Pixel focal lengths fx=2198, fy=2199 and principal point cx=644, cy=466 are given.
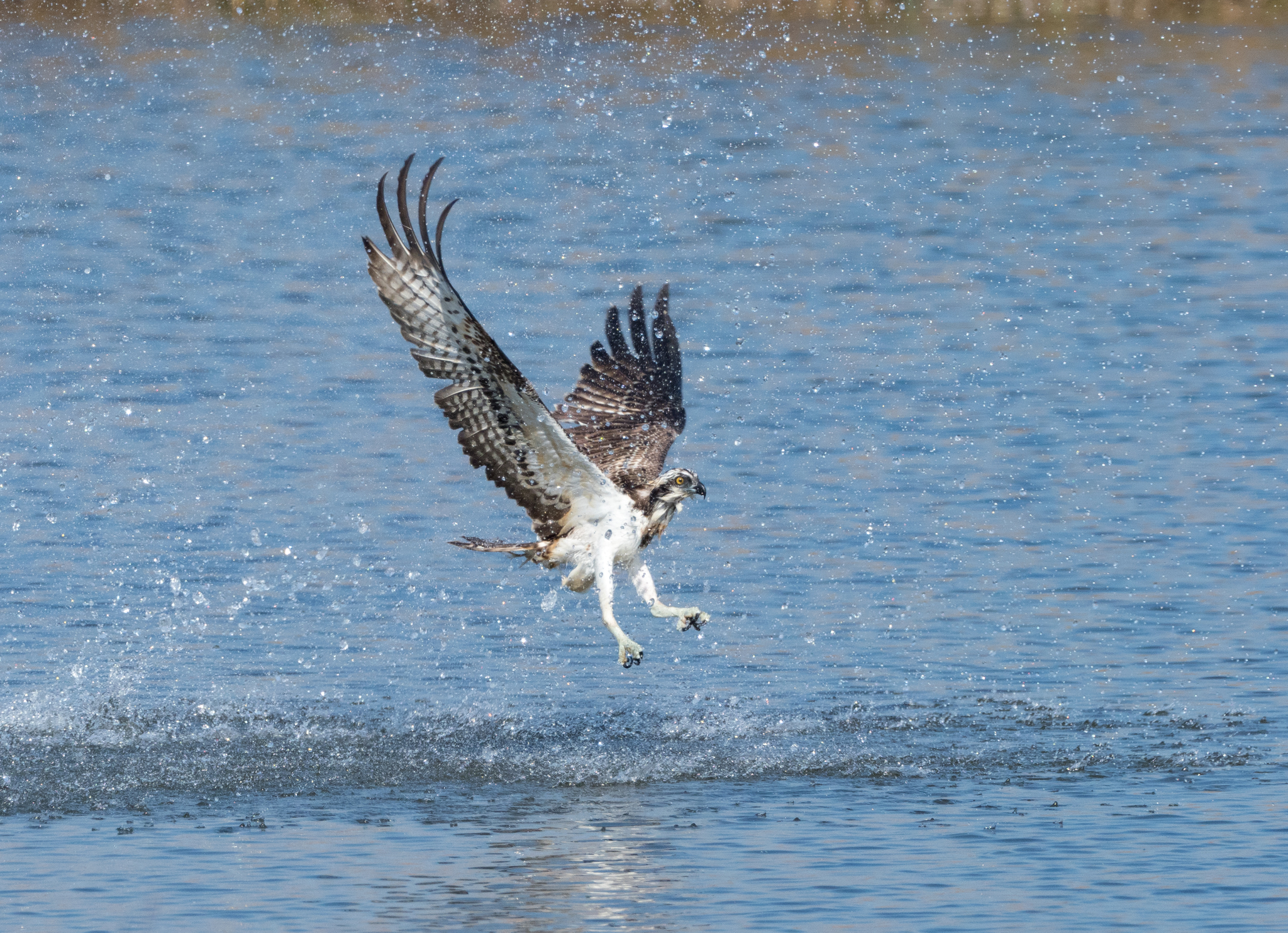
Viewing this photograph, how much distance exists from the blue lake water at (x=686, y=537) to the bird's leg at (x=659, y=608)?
2.51 feet

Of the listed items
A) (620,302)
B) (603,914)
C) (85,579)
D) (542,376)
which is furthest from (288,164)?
(603,914)

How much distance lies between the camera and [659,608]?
11.4 metres

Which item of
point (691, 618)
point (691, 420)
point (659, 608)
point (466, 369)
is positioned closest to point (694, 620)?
point (691, 618)

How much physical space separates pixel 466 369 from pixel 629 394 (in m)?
2.71

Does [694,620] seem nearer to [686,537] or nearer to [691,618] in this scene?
[691,618]

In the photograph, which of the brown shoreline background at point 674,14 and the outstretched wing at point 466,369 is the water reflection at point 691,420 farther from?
the brown shoreline background at point 674,14

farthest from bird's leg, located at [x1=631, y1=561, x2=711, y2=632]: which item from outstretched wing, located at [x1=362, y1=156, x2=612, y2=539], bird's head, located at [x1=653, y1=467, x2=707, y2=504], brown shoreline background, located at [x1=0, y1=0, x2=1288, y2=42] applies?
brown shoreline background, located at [x1=0, y1=0, x2=1288, y2=42]

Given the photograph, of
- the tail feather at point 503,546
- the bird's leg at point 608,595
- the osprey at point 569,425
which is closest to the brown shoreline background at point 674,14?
the osprey at point 569,425

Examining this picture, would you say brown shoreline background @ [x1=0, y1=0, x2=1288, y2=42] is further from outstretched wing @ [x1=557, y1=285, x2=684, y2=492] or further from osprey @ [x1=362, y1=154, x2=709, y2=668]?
osprey @ [x1=362, y1=154, x2=709, y2=668]

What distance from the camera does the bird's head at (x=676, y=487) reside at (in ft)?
36.7

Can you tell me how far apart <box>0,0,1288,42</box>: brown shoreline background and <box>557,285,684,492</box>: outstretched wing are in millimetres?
25457

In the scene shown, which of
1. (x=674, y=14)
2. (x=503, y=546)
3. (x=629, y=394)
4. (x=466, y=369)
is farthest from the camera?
(x=674, y=14)

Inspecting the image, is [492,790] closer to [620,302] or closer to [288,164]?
[620,302]

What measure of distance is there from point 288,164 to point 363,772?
64.2ft
